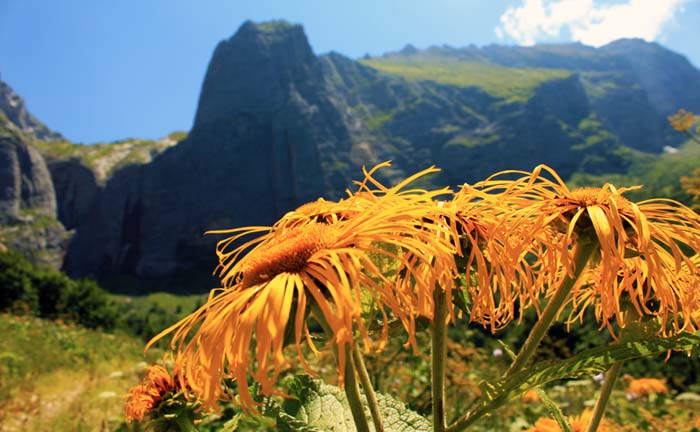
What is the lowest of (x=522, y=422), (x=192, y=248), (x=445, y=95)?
(x=192, y=248)

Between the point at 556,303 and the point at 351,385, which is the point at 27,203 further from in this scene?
the point at 556,303

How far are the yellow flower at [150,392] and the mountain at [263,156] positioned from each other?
122 meters

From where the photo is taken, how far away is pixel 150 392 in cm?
175

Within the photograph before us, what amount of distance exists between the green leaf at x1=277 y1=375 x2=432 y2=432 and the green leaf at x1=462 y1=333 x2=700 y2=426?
368 mm

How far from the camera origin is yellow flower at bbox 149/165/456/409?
0.80 meters

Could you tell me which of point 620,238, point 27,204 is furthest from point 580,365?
point 27,204

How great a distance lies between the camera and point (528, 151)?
486 ft

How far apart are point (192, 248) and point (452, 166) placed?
8430cm

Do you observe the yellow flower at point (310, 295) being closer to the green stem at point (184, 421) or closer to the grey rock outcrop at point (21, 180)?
the green stem at point (184, 421)

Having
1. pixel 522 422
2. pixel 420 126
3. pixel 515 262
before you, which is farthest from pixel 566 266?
pixel 420 126

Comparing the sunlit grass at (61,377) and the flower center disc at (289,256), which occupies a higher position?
the flower center disc at (289,256)

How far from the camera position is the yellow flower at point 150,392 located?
1748mm

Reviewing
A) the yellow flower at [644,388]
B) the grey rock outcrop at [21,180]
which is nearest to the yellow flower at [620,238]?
the yellow flower at [644,388]

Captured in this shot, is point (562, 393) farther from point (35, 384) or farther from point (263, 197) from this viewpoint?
point (263, 197)
